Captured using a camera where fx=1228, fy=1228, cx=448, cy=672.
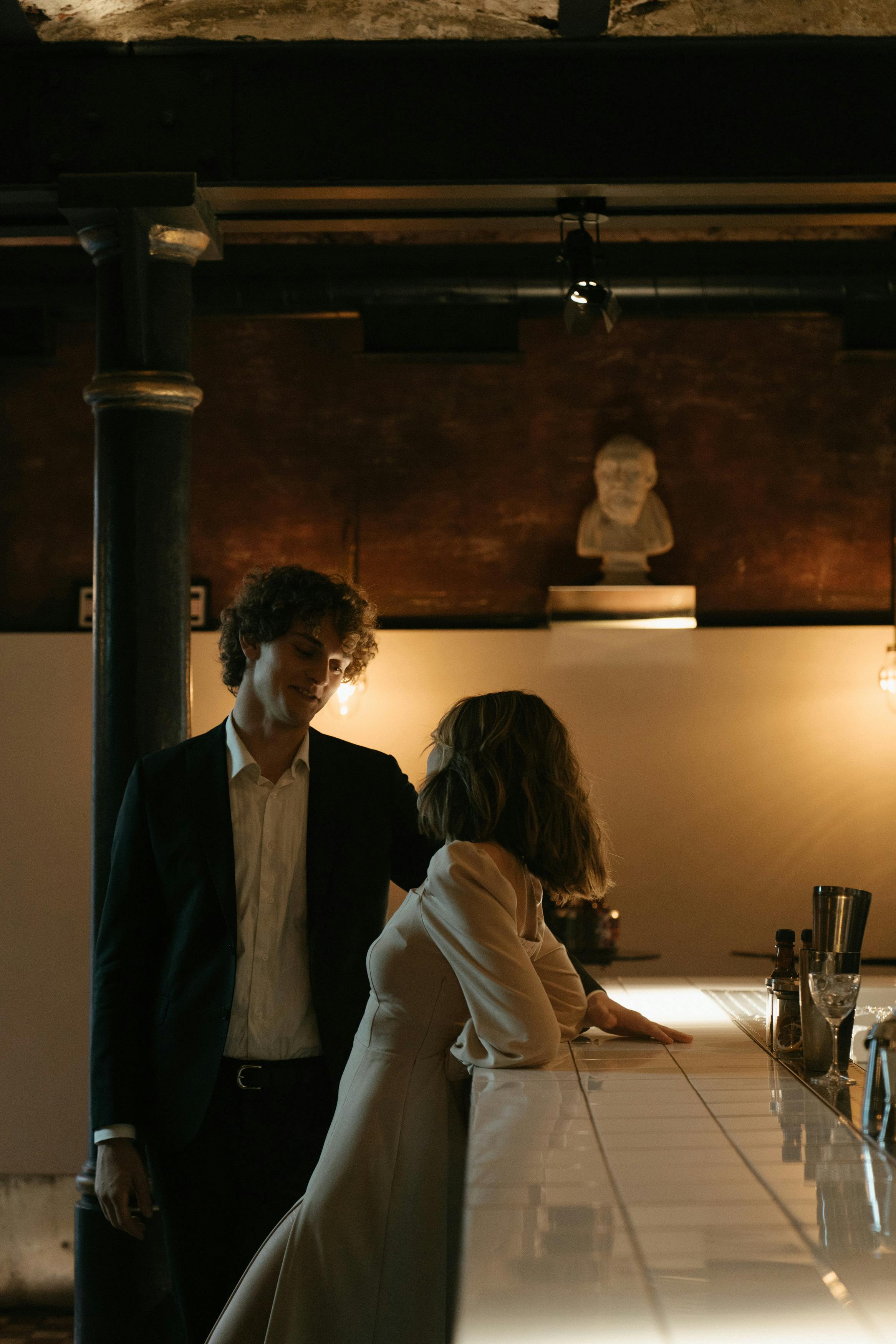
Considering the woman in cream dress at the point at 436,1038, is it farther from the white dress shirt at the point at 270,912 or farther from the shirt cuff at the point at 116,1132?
the shirt cuff at the point at 116,1132

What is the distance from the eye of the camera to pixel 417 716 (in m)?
5.57

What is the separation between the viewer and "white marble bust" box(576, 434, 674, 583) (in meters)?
5.51

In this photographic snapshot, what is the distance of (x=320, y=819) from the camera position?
2.26 m

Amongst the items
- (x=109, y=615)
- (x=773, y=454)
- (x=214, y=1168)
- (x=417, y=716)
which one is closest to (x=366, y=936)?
(x=214, y=1168)

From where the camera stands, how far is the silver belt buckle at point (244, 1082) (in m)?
2.06

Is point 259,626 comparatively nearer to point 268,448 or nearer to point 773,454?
point 268,448

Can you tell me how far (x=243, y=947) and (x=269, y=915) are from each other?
0.07m

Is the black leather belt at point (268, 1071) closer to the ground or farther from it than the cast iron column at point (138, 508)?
closer to the ground

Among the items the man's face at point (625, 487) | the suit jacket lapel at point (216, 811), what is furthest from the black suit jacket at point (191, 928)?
the man's face at point (625, 487)

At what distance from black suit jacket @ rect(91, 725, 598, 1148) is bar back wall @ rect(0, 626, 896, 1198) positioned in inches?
124

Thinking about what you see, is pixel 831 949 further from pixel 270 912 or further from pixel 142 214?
pixel 142 214

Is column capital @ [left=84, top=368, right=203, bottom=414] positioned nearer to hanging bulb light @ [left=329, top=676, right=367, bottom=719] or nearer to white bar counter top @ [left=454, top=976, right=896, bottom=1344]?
white bar counter top @ [left=454, top=976, right=896, bottom=1344]

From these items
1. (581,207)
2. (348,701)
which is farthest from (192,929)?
(348,701)

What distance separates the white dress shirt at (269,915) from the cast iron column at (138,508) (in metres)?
0.80
